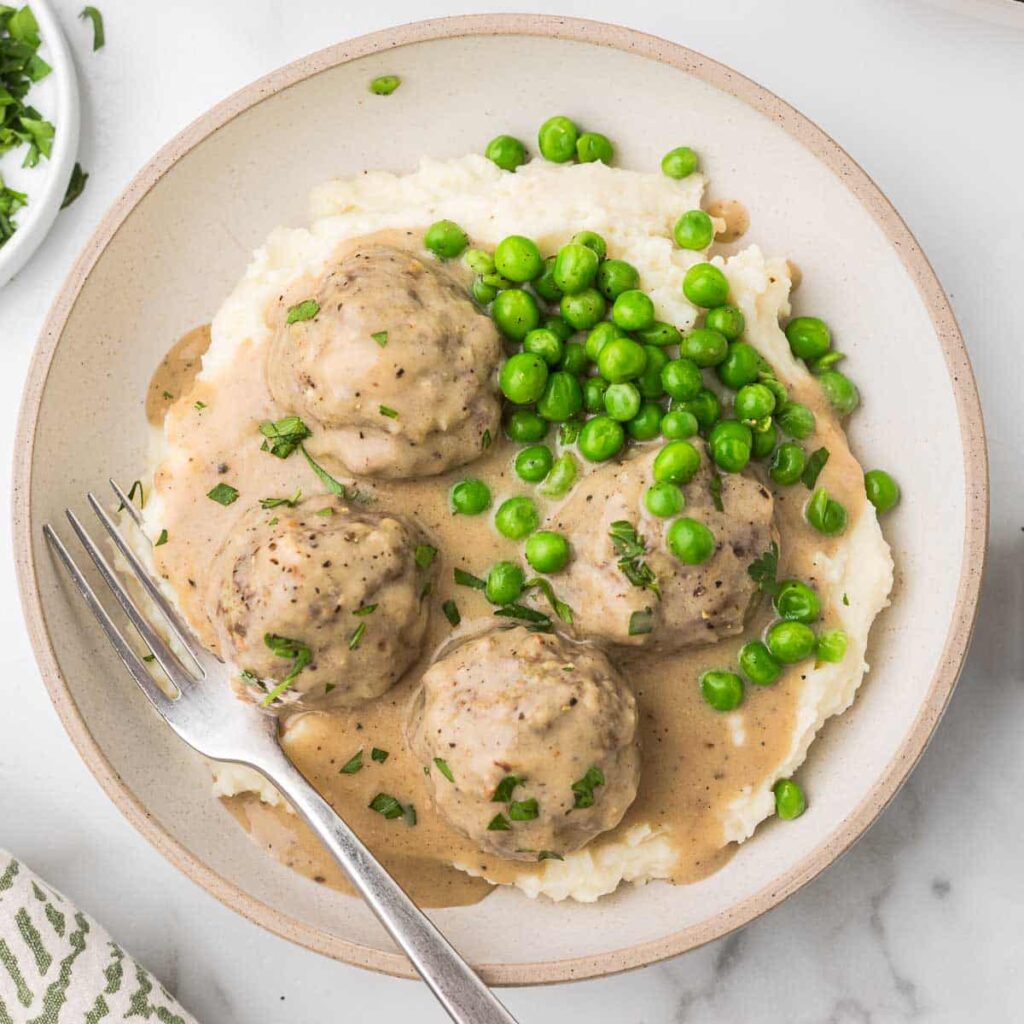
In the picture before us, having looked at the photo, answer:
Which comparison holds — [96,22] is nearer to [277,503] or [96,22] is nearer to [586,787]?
[277,503]

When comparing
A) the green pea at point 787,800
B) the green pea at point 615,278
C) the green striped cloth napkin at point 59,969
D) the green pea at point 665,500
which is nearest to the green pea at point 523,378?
the green pea at point 615,278

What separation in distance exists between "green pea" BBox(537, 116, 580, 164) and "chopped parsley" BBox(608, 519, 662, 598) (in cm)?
181

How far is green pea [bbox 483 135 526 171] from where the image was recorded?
203 inches

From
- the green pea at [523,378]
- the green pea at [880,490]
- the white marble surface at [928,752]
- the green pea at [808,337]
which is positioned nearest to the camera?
the green pea at [523,378]

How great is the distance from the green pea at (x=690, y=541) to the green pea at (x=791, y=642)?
0.56m

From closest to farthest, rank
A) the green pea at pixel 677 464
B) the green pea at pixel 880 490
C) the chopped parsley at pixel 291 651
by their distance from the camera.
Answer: the chopped parsley at pixel 291 651 < the green pea at pixel 677 464 < the green pea at pixel 880 490

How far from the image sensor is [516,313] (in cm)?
473

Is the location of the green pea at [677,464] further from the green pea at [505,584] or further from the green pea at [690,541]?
the green pea at [505,584]

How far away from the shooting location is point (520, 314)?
4.73 metres

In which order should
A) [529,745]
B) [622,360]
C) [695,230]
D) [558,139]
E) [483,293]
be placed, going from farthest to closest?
[558,139], [695,230], [483,293], [622,360], [529,745]

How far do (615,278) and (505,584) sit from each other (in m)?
1.35

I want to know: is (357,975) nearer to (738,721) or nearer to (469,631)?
(469,631)

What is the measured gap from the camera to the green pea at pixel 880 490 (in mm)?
4906

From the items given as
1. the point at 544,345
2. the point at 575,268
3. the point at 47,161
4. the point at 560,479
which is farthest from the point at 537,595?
the point at 47,161
